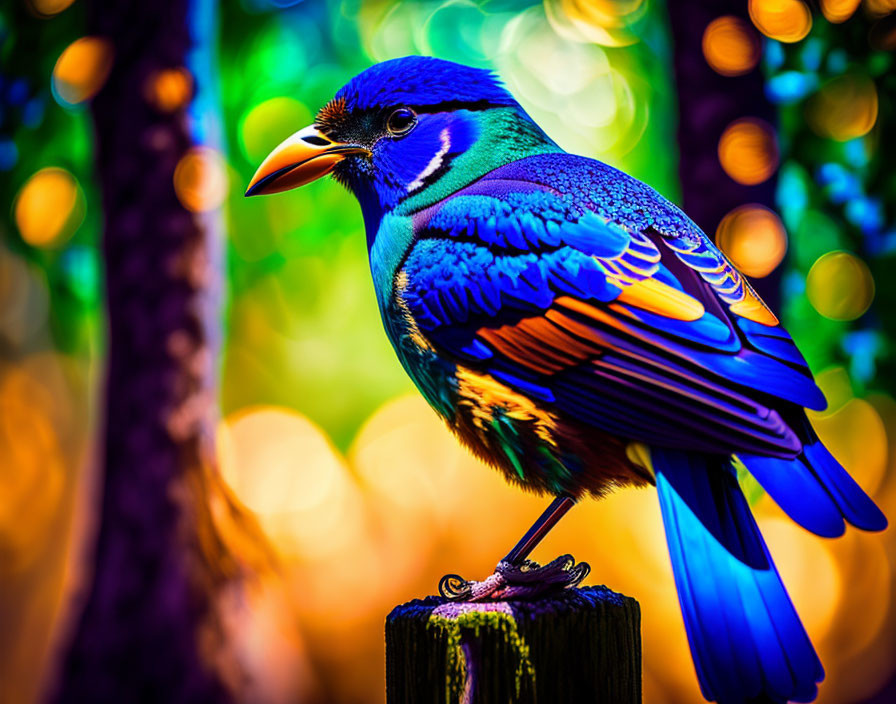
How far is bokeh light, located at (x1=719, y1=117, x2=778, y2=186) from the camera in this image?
11.7 feet

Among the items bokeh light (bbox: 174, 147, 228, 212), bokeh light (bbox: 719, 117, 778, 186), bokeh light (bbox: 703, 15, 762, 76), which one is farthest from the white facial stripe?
bokeh light (bbox: 174, 147, 228, 212)

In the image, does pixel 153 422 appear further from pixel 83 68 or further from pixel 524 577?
pixel 524 577

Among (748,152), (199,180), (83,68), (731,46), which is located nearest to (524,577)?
(748,152)

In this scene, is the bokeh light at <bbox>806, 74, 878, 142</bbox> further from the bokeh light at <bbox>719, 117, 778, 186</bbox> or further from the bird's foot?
the bird's foot

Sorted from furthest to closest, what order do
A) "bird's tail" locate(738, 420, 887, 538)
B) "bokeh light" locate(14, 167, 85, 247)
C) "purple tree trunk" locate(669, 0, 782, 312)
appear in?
"bokeh light" locate(14, 167, 85, 247) → "purple tree trunk" locate(669, 0, 782, 312) → "bird's tail" locate(738, 420, 887, 538)

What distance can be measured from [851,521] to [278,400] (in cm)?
317

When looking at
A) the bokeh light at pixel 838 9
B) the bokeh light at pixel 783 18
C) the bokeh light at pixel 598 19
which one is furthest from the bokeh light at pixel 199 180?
the bokeh light at pixel 838 9

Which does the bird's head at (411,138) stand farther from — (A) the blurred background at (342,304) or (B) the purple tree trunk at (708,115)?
(A) the blurred background at (342,304)

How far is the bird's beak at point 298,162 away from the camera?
200 cm

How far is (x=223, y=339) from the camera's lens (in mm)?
4199

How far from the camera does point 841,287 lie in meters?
4.05

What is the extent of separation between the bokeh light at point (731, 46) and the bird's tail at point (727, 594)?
2613 millimetres

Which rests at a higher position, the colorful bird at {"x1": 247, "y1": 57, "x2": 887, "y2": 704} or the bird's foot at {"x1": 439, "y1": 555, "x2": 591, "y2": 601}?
the colorful bird at {"x1": 247, "y1": 57, "x2": 887, "y2": 704}

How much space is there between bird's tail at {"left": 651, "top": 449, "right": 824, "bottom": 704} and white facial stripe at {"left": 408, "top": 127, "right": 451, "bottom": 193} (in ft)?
2.77
